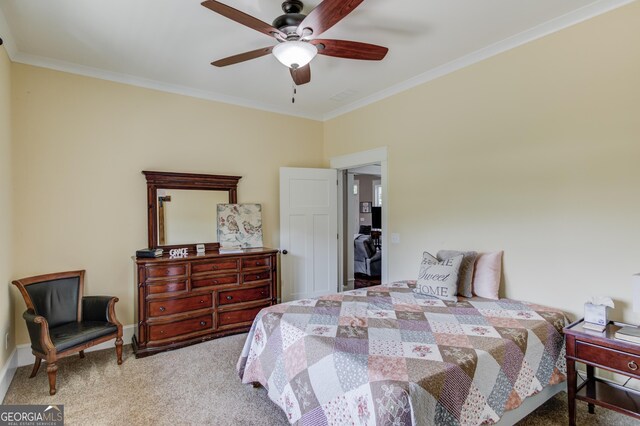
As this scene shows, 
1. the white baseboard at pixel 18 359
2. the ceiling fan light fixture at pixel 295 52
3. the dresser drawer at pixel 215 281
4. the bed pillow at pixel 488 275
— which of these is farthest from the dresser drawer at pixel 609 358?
the white baseboard at pixel 18 359

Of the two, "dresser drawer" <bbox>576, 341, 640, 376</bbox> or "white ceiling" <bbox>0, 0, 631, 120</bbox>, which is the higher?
"white ceiling" <bbox>0, 0, 631, 120</bbox>

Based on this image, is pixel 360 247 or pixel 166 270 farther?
pixel 360 247

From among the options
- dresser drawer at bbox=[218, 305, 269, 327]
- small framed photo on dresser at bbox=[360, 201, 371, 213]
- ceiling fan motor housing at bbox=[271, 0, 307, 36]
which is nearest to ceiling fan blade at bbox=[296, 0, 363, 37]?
ceiling fan motor housing at bbox=[271, 0, 307, 36]

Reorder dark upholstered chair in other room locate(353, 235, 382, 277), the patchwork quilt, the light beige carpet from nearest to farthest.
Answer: the patchwork quilt
the light beige carpet
dark upholstered chair in other room locate(353, 235, 382, 277)

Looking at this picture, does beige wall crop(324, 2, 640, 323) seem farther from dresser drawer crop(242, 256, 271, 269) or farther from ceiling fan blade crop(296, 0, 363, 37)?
ceiling fan blade crop(296, 0, 363, 37)

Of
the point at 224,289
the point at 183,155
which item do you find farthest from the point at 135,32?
the point at 224,289

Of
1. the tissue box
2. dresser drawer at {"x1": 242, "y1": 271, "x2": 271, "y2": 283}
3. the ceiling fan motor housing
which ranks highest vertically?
the ceiling fan motor housing

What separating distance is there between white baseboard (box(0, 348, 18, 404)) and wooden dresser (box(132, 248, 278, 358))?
910 millimetres

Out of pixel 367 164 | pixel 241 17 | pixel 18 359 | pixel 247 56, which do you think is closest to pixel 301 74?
pixel 247 56

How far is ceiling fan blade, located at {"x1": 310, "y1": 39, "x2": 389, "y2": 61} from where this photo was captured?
2.21 metres

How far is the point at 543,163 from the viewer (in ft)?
8.60

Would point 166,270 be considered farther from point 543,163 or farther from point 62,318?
point 543,163

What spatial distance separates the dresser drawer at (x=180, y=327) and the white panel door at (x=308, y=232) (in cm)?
124

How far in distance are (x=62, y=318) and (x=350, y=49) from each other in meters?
3.47
